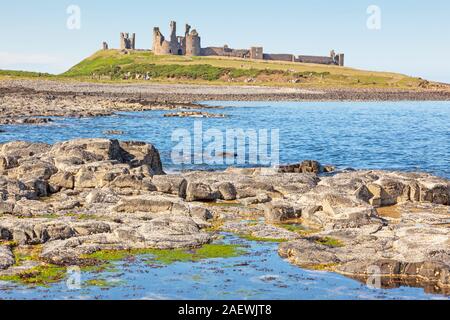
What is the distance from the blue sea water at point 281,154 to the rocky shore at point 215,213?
1.06 m

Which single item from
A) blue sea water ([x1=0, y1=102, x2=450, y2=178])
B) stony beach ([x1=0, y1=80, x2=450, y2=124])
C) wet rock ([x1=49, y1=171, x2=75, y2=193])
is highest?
stony beach ([x1=0, y1=80, x2=450, y2=124])

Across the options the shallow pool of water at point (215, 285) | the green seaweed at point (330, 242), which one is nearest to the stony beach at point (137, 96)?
the green seaweed at point (330, 242)

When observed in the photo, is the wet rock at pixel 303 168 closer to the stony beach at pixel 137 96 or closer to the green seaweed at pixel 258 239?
the green seaweed at pixel 258 239

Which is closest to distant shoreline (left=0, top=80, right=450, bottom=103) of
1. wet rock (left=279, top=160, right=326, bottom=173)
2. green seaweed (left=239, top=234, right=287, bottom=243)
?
Answer: wet rock (left=279, top=160, right=326, bottom=173)

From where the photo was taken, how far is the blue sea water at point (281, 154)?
14.4 metres

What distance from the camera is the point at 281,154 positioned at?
4472 centimetres

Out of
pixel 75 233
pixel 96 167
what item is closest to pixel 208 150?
pixel 96 167

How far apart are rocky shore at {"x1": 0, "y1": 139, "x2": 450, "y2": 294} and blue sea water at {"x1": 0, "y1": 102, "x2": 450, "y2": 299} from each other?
106 centimetres

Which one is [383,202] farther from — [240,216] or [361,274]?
[361,274]

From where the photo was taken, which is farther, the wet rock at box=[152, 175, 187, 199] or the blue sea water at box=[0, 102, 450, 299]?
the wet rock at box=[152, 175, 187, 199]

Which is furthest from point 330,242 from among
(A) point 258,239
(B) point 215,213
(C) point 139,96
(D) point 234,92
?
(D) point 234,92

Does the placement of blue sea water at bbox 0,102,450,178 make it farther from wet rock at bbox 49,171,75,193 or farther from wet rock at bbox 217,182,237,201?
wet rock at bbox 217,182,237,201

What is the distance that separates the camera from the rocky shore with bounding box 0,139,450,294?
54.8ft
